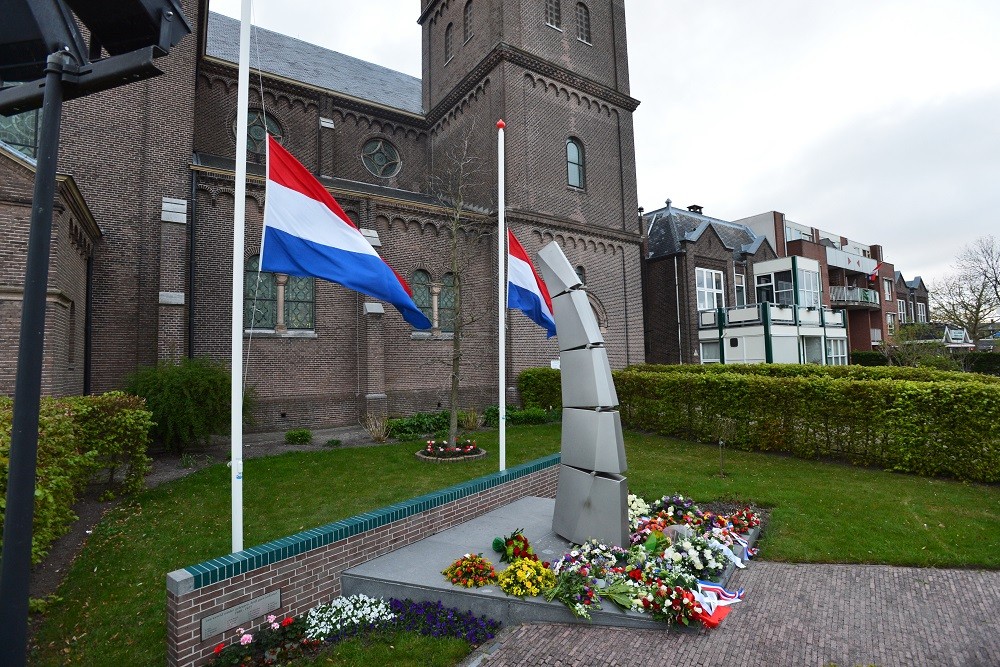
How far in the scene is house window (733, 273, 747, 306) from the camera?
1208 inches

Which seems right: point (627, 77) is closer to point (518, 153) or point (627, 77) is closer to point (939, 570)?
point (518, 153)

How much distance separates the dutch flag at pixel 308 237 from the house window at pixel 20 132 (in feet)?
43.6

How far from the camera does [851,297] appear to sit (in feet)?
139

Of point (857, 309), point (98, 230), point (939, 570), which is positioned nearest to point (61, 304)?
point (98, 230)

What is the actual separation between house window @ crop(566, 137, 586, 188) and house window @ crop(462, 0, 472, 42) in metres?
6.26

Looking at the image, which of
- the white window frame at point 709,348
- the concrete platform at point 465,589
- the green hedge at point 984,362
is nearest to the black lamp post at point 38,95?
the concrete platform at point 465,589

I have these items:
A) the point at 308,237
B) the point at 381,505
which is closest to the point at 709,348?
the point at 381,505

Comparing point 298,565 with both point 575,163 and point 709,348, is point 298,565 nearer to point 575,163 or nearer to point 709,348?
point 575,163

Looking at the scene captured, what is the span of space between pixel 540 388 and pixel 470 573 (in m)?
13.0

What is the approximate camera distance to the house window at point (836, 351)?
30.9 m

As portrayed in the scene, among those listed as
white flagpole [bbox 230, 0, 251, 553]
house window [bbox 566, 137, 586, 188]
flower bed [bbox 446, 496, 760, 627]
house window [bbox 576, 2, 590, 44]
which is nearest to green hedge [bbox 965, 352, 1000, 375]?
house window [bbox 566, 137, 586, 188]

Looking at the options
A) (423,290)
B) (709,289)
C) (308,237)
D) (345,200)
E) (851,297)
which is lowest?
(308,237)

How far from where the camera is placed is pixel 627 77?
22.9 meters

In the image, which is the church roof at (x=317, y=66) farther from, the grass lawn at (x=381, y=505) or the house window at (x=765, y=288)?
the house window at (x=765, y=288)
